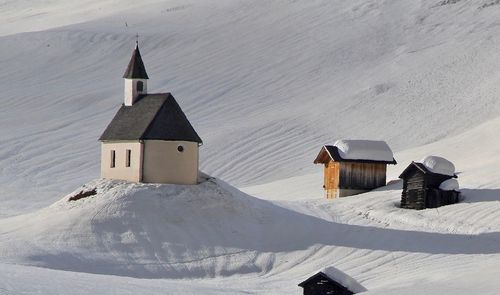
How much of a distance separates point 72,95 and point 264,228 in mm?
38551

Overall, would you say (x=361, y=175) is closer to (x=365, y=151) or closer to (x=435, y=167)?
(x=365, y=151)

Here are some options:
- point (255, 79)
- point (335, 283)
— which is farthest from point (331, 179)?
point (255, 79)

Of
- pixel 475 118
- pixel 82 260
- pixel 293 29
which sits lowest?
pixel 82 260

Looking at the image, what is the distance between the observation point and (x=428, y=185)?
2170 inches

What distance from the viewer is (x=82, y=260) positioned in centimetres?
4584

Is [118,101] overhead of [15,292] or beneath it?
overhead

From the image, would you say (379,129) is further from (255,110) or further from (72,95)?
(72,95)

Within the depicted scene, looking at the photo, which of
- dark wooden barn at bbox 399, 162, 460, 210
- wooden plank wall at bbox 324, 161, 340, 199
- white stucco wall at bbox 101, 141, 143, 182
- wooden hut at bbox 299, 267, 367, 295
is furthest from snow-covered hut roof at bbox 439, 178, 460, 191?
wooden hut at bbox 299, 267, 367, 295

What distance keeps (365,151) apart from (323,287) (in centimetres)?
2627

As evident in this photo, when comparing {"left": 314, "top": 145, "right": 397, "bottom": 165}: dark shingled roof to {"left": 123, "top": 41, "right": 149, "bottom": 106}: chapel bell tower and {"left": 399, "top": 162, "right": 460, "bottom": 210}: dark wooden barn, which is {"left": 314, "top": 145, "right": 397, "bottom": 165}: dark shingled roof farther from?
{"left": 123, "top": 41, "right": 149, "bottom": 106}: chapel bell tower

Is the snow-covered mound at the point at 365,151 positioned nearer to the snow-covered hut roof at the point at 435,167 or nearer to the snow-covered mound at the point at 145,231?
the snow-covered hut roof at the point at 435,167

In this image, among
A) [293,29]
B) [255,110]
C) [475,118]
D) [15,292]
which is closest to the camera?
[15,292]

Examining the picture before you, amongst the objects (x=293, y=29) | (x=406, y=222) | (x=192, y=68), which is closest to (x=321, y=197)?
(x=406, y=222)

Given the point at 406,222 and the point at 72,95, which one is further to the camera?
the point at 72,95
